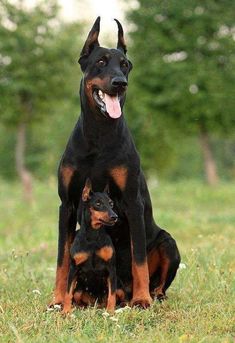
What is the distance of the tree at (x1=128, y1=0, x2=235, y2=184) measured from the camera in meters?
25.2

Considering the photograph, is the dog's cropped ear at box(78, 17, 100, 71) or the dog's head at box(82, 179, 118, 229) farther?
the dog's cropped ear at box(78, 17, 100, 71)

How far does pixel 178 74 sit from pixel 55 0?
5.08 metres

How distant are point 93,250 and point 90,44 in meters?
1.70

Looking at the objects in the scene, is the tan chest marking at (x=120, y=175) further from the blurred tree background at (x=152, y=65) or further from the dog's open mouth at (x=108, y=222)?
the blurred tree background at (x=152, y=65)

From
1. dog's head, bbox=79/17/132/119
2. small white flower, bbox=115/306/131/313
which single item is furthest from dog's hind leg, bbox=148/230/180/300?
dog's head, bbox=79/17/132/119

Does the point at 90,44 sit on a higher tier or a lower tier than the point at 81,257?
higher

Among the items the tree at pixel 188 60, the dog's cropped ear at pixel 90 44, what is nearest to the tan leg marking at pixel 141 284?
the dog's cropped ear at pixel 90 44

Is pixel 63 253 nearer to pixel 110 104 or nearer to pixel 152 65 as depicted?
pixel 110 104

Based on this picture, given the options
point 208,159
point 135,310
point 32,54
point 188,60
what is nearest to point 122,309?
point 135,310

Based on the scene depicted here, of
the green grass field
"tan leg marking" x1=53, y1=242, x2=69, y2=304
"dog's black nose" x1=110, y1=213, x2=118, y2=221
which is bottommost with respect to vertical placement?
the green grass field

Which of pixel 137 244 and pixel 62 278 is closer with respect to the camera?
pixel 137 244

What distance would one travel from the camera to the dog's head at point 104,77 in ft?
18.0

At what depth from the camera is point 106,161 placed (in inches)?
225

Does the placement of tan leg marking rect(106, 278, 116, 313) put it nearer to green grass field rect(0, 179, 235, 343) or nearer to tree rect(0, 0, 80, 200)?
green grass field rect(0, 179, 235, 343)
